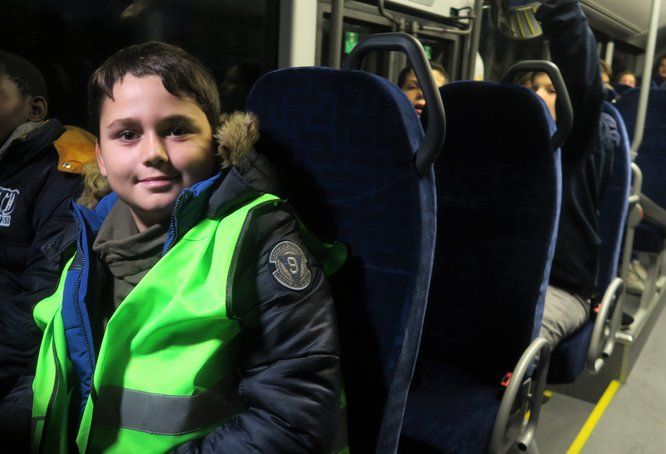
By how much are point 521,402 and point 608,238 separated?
956 mm

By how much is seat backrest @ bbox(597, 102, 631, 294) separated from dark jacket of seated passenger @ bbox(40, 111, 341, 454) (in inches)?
61.6

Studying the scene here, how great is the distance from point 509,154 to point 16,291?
1.39m

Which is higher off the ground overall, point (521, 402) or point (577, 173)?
point (577, 173)

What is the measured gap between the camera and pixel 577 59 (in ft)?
6.39

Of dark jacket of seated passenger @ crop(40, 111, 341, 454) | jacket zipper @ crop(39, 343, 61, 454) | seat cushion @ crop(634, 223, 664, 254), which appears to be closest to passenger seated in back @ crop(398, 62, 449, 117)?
seat cushion @ crop(634, 223, 664, 254)

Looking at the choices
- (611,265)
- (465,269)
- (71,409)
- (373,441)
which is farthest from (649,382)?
(71,409)

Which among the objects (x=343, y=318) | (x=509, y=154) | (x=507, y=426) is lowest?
(x=507, y=426)

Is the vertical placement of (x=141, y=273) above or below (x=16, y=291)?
above

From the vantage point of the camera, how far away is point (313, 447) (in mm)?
947

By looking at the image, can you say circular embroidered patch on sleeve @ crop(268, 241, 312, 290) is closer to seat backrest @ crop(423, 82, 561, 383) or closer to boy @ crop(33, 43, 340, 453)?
boy @ crop(33, 43, 340, 453)

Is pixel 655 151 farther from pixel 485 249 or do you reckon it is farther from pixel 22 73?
pixel 22 73

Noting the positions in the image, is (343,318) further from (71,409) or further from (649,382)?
(649,382)

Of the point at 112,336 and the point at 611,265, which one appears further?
the point at 611,265

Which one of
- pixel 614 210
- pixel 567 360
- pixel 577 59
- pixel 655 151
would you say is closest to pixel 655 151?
pixel 655 151
